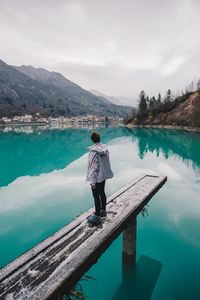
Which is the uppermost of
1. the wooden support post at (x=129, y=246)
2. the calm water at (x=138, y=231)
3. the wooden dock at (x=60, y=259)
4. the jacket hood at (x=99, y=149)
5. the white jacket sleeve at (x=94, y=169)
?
the jacket hood at (x=99, y=149)

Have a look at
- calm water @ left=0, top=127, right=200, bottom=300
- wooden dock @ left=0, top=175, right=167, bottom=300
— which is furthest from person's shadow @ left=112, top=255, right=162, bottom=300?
wooden dock @ left=0, top=175, right=167, bottom=300

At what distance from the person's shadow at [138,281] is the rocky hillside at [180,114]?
87.2m

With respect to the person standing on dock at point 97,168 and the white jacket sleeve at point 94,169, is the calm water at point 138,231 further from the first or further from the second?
the white jacket sleeve at point 94,169

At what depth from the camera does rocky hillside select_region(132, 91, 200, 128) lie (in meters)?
93.2

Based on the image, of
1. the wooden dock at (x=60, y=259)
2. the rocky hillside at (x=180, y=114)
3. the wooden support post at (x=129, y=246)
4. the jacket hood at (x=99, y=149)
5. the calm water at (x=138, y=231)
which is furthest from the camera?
the rocky hillside at (x=180, y=114)

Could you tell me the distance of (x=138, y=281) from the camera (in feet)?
26.6

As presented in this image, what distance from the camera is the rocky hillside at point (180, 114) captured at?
93.2 meters

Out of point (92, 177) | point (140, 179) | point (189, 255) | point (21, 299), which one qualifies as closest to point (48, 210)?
point (140, 179)

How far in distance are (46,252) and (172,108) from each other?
11123 cm

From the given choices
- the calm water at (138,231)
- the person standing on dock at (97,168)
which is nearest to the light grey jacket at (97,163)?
the person standing on dock at (97,168)

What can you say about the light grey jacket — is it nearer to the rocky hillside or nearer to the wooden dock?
the wooden dock

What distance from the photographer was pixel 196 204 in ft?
51.7

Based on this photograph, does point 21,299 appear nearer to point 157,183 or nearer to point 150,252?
point 157,183

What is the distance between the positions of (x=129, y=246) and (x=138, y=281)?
1378 millimetres
